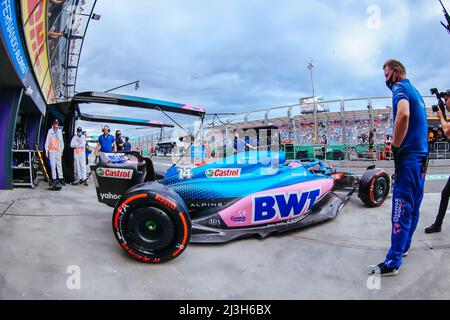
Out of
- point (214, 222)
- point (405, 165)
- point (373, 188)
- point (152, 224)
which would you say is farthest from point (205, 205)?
point (373, 188)

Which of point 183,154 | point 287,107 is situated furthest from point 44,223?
point 287,107

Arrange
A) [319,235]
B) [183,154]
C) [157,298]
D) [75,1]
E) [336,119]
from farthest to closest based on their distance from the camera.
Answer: [336,119]
[75,1]
[183,154]
[319,235]
[157,298]

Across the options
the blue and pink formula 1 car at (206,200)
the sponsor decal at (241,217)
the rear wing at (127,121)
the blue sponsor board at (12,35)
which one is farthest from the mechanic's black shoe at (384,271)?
the rear wing at (127,121)

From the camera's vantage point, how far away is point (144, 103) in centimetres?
614

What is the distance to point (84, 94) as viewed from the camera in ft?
20.6

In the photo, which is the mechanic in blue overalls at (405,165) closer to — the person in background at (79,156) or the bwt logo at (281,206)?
the bwt logo at (281,206)

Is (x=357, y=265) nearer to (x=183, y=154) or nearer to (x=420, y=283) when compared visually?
(x=420, y=283)

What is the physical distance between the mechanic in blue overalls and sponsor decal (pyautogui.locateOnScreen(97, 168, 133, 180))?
249 centimetres

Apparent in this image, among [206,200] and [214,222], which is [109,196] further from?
[214,222]

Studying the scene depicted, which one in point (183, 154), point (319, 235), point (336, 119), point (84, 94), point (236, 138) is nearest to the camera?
point (319, 235)

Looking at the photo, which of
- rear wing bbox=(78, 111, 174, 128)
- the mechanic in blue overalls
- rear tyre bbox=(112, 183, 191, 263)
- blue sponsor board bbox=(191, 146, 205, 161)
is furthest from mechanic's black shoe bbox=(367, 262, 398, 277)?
rear wing bbox=(78, 111, 174, 128)

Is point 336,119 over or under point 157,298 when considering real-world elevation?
over

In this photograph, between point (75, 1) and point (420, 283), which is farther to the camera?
point (75, 1)

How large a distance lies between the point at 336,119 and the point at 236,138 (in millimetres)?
20701
